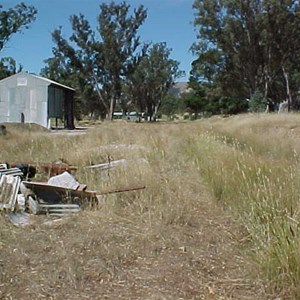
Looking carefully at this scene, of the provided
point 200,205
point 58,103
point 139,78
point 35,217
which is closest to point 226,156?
point 200,205

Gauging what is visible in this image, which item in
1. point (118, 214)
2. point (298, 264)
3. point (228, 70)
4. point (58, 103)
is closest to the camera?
point (298, 264)

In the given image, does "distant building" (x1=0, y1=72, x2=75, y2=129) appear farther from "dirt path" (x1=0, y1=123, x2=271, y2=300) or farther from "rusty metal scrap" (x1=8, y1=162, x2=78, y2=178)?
"dirt path" (x1=0, y1=123, x2=271, y2=300)

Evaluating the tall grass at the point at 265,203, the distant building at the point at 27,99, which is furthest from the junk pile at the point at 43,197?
the distant building at the point at 27,99

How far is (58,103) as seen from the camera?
37.4 metres

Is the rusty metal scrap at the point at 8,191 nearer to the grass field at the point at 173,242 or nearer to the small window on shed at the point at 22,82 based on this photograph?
the grass field at the point at 173,242

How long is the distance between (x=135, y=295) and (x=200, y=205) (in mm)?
2346

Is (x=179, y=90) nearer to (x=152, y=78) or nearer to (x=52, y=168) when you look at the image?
(x=152, y=78)

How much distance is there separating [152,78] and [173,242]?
5569cm

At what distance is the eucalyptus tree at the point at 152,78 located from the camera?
2269 inches

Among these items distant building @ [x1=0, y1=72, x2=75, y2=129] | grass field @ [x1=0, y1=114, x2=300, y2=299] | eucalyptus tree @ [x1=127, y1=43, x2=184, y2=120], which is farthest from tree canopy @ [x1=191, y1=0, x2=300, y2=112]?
grass field @ [x1=0, y1=114, x2=300, y2=299]

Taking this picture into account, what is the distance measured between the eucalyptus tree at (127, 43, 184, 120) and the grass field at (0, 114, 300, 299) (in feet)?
170

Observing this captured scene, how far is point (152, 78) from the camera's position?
5888 centimetres

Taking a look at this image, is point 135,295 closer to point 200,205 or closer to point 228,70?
point 200,205

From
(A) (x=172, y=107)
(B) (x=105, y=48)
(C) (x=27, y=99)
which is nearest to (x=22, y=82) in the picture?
(C) (x=27, y=99)
